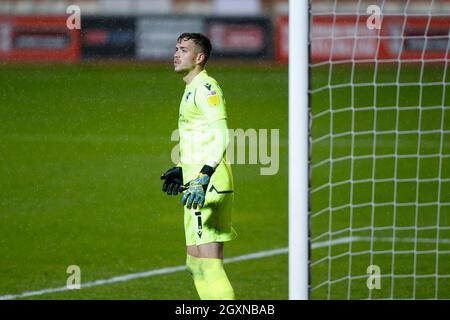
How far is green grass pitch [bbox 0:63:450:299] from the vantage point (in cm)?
736

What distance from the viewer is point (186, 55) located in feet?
17.4

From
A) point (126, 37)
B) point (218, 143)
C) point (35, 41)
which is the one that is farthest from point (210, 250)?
point (35, 41)

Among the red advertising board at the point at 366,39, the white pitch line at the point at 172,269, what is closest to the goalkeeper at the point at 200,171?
the white pitch line at the point at 172,269

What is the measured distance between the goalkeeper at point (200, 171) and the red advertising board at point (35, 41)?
1600 cm

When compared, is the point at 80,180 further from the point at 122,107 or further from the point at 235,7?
the point at 235,7

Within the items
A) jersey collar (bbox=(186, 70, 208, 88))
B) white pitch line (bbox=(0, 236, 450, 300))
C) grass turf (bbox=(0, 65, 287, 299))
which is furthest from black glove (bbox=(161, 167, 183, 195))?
white pitch line (bbox=(0, 236, 450, 300))

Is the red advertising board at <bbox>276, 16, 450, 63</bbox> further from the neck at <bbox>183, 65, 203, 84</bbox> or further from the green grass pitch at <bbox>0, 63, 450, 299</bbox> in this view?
the neck at <bbox>183, 65, 203, 84</bbox>

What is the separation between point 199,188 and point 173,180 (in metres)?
0.46

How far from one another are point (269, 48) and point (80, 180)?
1088cm
